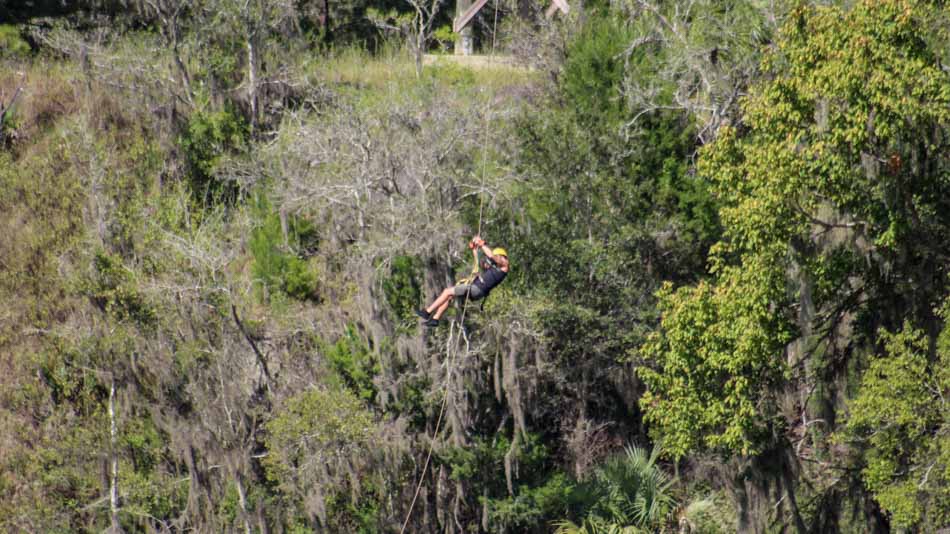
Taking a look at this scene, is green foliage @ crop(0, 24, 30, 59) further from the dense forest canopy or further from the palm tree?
the palm tree

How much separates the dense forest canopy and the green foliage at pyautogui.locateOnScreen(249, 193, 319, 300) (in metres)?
0.08

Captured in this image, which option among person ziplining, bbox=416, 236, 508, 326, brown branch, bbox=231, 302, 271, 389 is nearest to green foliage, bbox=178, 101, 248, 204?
brown branch, bbox=231, 302, 271, 389

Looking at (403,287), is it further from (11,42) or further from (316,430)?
(11,42)

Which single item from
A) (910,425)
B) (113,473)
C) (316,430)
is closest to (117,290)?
(113,473)

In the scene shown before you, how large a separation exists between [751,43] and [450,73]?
8.61 meters

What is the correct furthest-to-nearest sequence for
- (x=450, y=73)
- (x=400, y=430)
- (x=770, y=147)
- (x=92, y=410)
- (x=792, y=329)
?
(x=450, y=73) < (x=92, y=410) < (x=400, y=430) < (x=792, y=329) < (x=770, y=147)

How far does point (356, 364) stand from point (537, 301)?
334cm

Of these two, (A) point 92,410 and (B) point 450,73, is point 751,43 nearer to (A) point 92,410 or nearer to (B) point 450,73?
(B) point 450,73

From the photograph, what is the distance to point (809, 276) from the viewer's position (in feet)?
50.7

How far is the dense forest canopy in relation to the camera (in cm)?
1495

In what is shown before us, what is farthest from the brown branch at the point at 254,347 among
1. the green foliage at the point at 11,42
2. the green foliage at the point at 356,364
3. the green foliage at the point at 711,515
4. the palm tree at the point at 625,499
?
the green foliage at the point at 11,42

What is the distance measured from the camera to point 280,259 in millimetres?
25797

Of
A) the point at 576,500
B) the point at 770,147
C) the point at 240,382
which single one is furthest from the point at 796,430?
the point at 240,382

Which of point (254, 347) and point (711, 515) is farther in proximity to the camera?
point (254, 347)
